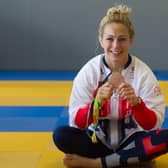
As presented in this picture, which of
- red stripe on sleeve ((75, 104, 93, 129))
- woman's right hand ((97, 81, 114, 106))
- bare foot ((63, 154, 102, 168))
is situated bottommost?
bare foot ((63, 154, 102, 168))

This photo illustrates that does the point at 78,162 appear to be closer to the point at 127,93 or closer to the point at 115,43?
the point at 127,93

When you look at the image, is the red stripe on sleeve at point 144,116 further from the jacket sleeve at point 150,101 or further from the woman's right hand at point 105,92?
the woman's right hand at point 105,92

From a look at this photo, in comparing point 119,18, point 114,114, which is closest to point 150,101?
point 114,114

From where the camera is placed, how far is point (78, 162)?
2.69 m

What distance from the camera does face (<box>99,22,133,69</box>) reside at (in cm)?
262

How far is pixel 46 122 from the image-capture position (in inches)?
150

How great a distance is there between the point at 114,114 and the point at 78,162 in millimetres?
400

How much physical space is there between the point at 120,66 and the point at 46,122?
4.35 ft

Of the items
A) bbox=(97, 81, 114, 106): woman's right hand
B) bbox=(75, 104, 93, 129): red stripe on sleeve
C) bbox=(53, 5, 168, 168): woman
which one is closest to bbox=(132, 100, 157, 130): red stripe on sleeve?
bbox=(53, 5, 168, 168): woman

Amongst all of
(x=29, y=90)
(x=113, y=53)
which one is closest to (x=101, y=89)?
(x=113, y=53)

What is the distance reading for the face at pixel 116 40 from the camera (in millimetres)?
2615

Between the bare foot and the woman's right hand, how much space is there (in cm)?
45

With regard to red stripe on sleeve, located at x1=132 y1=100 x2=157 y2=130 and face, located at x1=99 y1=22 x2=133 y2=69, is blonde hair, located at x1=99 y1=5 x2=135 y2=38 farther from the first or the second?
red stripe on sleeve, located at x1=132 y1=100 x2=157 y2=130

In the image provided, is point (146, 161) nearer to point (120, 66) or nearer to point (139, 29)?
point (120, 66)
